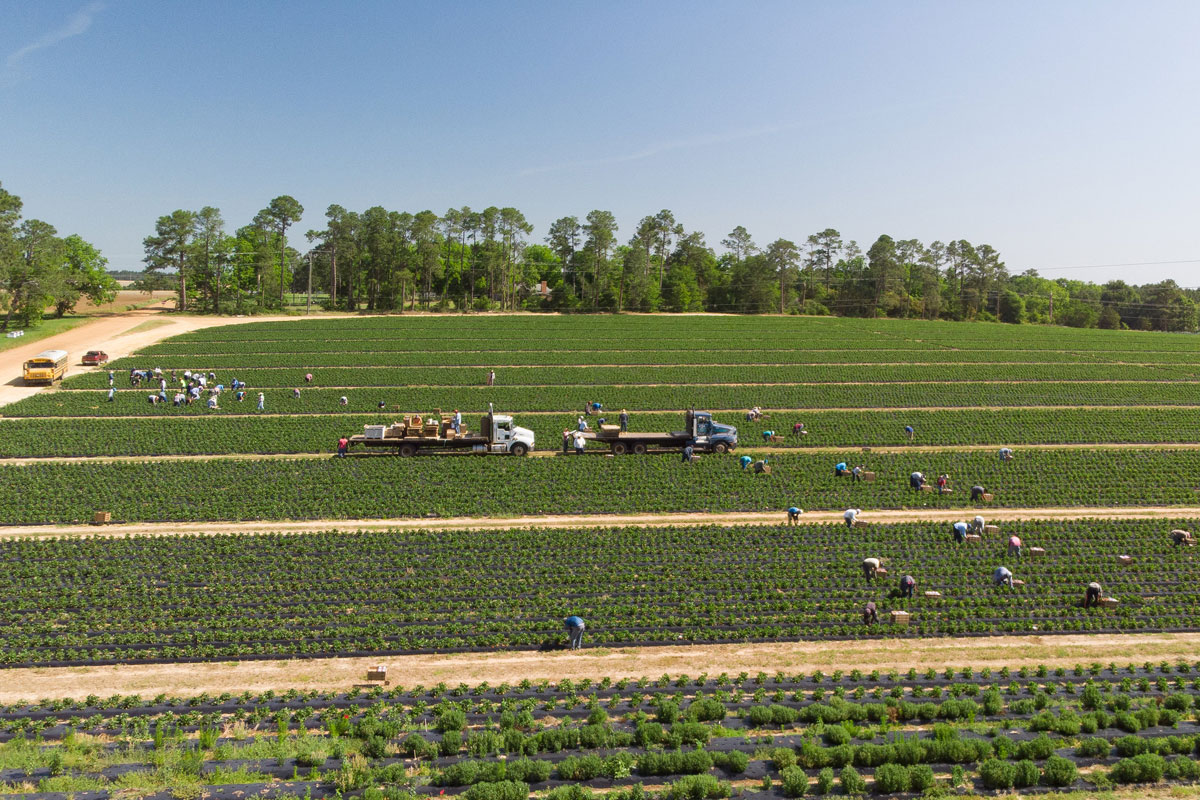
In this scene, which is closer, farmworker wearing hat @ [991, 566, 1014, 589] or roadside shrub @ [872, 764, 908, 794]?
roadside shrub @ [872, 764, 908, 794]

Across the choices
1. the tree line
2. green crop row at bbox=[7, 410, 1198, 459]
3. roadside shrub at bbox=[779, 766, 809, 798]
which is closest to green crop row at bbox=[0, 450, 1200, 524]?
green crop row at bbox=[7, 410, 1198, 459]

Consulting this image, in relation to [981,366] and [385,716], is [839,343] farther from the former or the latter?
[385,716]

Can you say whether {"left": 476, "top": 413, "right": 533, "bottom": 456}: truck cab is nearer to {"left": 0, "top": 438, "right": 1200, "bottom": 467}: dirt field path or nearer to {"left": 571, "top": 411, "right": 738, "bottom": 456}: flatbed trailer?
{"left": 0, "top": 438, "right": 1200, "bottom": 467}: dirt field path

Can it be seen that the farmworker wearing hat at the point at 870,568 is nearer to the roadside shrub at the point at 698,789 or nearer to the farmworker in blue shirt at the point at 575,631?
the farmworker in blue shirt at the point at 575,631

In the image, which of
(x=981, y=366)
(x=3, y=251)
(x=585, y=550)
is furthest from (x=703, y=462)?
(x=3, y=251)

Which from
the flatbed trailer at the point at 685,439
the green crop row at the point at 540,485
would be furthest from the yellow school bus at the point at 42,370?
the flatbed trailer at the point at 685,439
